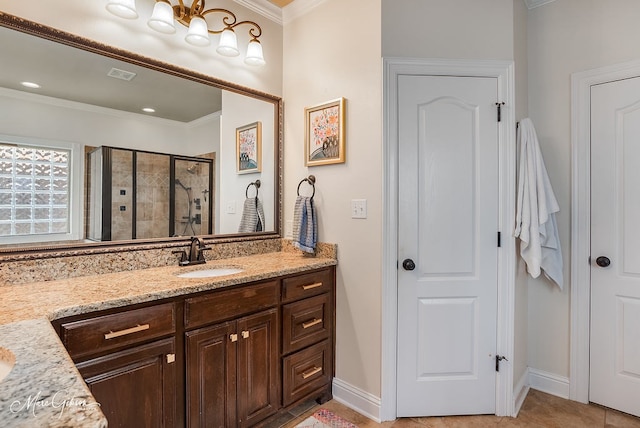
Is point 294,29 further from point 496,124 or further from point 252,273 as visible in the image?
point 252,273

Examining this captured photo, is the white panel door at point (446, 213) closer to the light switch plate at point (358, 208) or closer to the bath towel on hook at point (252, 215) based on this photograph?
the light switch plate at point (358, 208)

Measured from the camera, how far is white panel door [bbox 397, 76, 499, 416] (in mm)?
2008

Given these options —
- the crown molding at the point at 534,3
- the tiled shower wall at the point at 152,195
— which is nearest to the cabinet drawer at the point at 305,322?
the tiled shower wall at the point at 152,195

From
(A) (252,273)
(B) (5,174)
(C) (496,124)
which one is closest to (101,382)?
(A) (252,273)

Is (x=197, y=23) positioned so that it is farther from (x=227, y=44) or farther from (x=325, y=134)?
(x=325, y=134)

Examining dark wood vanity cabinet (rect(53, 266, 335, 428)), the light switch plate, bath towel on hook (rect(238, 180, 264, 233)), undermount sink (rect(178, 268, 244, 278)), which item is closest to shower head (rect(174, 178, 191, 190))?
bath towel on hook (rect(238, 180, 264, 233))

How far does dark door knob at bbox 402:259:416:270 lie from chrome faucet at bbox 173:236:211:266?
3.94 ft

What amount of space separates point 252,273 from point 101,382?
75 centimetres

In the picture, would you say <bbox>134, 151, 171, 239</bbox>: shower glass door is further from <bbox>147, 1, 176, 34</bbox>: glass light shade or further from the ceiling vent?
<bbox>147, 1, 176, 34</bbox>: glass light shade

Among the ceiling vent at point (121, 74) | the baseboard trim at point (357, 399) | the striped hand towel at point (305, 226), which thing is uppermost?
the ceiling vent at point (121, 74)

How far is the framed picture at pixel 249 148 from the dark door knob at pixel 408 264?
1.21 meters

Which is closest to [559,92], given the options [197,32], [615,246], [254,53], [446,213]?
[615,246]

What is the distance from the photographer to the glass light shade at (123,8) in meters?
1.71

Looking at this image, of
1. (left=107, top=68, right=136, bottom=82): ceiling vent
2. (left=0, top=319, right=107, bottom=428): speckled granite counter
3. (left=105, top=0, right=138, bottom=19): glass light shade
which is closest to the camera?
(left=0, top=319, right=107, bottom=428): speckled granite counter
